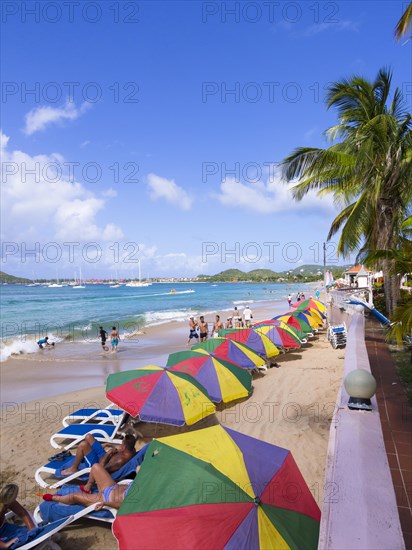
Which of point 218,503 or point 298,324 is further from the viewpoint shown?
point 298,324

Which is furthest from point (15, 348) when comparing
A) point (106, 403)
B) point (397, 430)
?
point (397, 430)

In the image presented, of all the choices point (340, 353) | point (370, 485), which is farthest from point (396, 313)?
point (340, 353)

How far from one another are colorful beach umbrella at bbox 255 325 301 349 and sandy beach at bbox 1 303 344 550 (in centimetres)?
58

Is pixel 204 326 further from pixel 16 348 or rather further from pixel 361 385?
pixel 361 385

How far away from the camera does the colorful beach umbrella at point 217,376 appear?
25.6ft

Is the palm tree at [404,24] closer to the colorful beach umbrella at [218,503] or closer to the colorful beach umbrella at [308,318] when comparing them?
the colorful beach umbrella at [218,503]

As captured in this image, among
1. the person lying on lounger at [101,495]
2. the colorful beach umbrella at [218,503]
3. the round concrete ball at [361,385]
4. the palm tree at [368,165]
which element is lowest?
the person lying on lounger at [101,495]

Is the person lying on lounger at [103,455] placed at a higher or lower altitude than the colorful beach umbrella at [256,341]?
lower

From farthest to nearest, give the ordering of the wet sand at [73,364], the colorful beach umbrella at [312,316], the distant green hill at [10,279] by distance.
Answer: the distant green hill at [10,279] < the colorful beach umbrella at [312,316] < the wet sand at [73,364]

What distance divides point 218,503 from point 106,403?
301 inches

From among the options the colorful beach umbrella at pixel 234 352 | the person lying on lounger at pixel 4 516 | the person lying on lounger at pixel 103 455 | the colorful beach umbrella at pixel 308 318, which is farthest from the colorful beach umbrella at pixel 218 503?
the colorful beach umbrella at pixel 308 318

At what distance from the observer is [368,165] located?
1095 centimetres

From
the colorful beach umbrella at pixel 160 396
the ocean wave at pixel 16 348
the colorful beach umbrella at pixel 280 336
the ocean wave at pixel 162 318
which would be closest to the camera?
the colorful beach umbrella at pixel 160 396

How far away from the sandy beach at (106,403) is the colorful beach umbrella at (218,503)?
6.61ft
